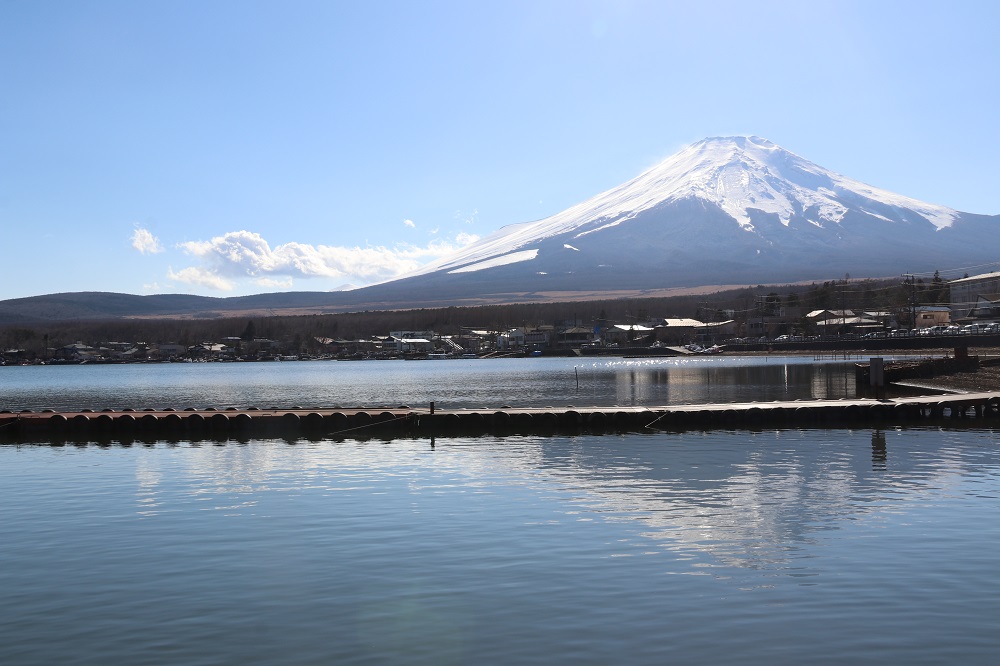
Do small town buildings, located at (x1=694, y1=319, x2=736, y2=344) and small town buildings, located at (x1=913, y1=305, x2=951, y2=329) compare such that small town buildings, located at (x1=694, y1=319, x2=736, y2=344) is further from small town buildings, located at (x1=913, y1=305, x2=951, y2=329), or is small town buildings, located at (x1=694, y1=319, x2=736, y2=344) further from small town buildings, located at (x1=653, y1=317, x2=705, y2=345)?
small town buildings, located at (x1=913, y1=305, x2=951, y2=329)

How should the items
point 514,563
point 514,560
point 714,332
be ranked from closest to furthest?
point 514,563 → point 514,560 → point 714,332

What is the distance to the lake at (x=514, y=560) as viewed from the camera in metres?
11.9

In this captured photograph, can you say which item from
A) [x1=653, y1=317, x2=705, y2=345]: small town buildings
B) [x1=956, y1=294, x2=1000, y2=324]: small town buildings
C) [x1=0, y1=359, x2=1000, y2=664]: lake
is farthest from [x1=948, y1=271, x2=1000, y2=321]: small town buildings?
[x1=0, y1=359, x2=1000, y2=664]: lake

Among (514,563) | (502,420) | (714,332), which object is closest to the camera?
(514,563)

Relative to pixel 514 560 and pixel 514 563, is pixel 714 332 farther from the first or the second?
pixel 514 563

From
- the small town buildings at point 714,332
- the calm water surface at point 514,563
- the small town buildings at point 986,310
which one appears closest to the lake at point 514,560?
the calm water surface at point 514,563

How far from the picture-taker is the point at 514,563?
15.8 metres

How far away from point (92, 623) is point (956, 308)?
560 ft

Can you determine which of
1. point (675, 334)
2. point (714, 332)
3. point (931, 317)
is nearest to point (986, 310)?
point (931, 317)

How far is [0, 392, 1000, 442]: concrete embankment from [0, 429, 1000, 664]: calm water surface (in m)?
9.92

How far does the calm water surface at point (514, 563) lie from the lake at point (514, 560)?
0.19 feet

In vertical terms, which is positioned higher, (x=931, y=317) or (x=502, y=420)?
(x=931, y=317)

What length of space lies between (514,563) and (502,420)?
2388 centimetres

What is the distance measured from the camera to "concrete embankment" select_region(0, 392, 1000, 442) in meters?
39.0
